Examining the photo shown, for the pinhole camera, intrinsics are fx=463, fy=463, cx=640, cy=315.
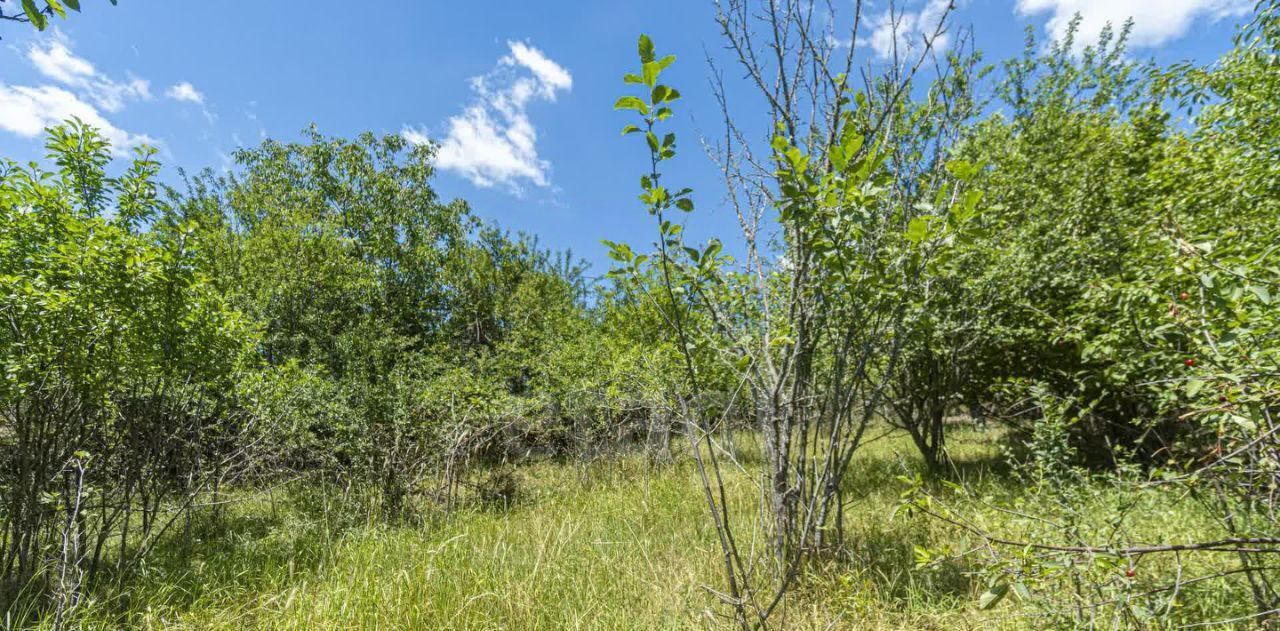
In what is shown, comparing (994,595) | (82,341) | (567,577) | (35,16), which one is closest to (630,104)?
(35,16)

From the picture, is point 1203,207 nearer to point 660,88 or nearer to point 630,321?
point 660,88

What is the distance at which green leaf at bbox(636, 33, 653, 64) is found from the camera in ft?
4.49

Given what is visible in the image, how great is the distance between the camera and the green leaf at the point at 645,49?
1369mm

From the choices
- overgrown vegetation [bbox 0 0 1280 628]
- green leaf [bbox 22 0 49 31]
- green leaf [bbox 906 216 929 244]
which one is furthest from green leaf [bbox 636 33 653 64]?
green leaf [bbox 22 0 49 31]

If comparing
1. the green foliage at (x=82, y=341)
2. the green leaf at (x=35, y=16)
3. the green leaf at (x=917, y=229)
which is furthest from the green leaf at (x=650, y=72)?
the green foliage at (x=82, y=341)

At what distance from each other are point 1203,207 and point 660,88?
17.3 feet

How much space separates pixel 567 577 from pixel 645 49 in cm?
317

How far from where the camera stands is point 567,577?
10.3 feet

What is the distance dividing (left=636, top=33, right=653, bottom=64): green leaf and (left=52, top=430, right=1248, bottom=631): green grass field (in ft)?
6.18

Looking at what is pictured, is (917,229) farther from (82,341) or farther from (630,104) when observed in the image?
(82,341)

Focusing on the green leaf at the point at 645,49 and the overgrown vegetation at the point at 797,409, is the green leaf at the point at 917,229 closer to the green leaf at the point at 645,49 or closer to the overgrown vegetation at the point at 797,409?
the overgrown vegetation at the point at 797,409

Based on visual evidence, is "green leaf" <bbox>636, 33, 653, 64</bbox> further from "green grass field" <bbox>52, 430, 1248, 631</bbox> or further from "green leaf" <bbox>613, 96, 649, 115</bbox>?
"green grass field" <bbox>52, 430, 1248, 631</bbox>

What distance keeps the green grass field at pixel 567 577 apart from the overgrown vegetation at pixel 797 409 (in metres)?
0.03

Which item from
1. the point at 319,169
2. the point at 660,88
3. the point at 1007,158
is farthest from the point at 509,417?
the point at 319,169
